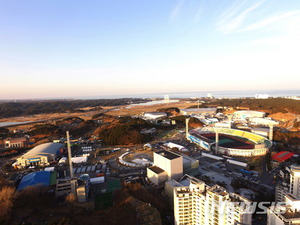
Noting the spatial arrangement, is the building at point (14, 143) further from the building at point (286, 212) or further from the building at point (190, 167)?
the building at point (286, 212)

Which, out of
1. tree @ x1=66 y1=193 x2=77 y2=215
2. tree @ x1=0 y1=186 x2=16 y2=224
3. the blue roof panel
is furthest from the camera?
the blue roof panel

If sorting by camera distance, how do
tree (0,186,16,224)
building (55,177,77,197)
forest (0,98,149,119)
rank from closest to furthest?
tree (0,186,16,224) < building (55,177,77,197) < forest (0,98,149,119)

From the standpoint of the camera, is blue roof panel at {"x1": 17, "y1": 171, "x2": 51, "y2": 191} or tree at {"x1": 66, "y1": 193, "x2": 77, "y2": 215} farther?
blue roof panel at {"x1": 17, "y1": 171, "x2": 51, "y2": 191}

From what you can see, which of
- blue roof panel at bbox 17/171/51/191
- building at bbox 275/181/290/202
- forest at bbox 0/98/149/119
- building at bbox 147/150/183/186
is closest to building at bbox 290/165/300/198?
building at bbox 275/181/290/202

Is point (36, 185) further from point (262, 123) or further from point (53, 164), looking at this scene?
point (262, 123)

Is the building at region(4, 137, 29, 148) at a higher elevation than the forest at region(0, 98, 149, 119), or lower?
lower

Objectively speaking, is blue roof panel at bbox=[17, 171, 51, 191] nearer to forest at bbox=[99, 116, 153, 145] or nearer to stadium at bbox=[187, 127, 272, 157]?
forest at bbox=[99, 116, 153, 145]
